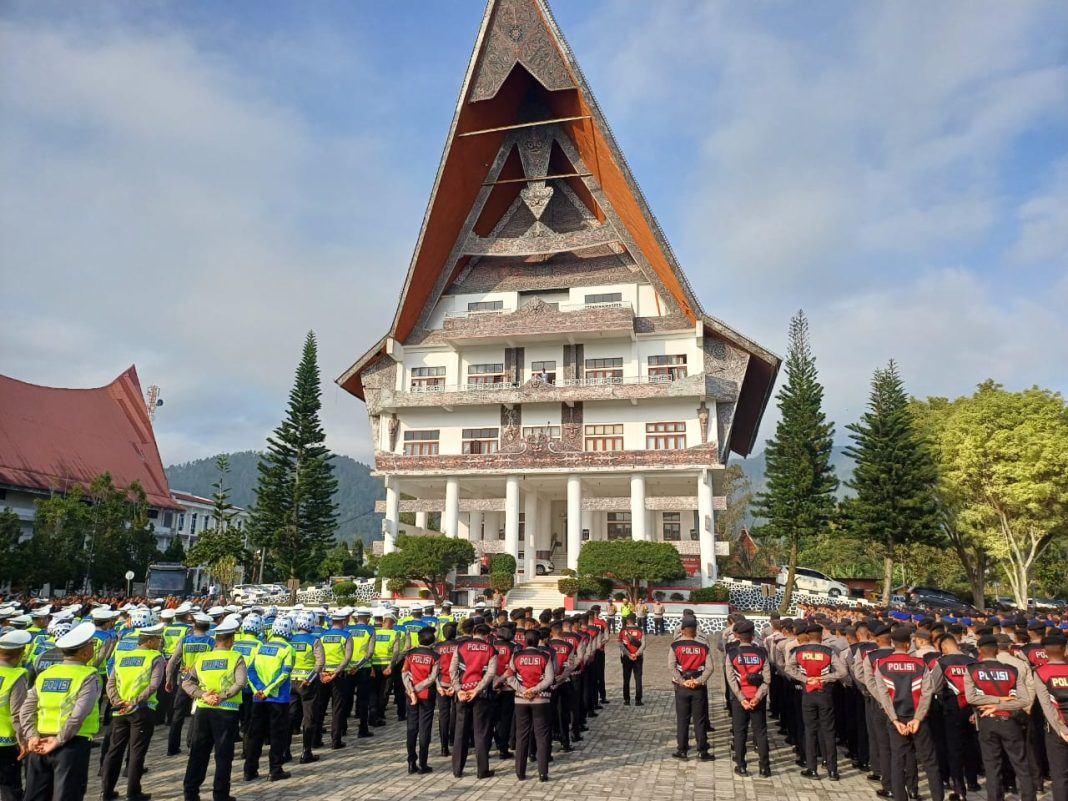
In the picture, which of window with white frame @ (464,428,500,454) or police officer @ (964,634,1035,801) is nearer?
police officer @ (964,634,1035,801)

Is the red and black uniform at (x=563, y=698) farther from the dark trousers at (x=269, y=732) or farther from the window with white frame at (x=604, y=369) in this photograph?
the window with white frame at (x=604, y=369)

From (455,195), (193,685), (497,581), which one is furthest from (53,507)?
(193,685)

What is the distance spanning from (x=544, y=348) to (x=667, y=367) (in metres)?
6.20

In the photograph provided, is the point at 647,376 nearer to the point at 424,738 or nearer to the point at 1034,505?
the point at 1034,505

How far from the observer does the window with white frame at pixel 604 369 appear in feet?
117

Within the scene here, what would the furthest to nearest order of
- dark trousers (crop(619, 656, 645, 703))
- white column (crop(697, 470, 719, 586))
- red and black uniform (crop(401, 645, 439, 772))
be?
white column (crop(697, 470, 719, 586))
dark trousers (crop(619, 656, 645, 703))
red and black uniform (crop(401, 645, 439, 772))

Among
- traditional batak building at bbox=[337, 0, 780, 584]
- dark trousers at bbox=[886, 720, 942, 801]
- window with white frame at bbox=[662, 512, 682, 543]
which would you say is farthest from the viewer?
window with white frame at bbox=[662, 512, 682, 543]

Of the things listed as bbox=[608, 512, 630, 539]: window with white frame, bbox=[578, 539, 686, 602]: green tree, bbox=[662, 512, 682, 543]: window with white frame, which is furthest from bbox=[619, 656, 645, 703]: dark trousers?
bbox=[662, 512, 682, 543]: window with white frame

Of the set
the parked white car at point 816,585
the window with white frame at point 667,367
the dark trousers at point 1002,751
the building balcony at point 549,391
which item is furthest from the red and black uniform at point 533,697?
the parked white car at point 816,585

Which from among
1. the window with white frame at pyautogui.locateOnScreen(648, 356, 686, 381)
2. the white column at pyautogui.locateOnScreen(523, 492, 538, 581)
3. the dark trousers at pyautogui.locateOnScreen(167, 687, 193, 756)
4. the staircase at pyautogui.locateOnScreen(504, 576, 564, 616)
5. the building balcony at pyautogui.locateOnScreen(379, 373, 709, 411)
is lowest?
the dark trousers at pyautogui.locateOnScreen(167, 687, 193, 756)

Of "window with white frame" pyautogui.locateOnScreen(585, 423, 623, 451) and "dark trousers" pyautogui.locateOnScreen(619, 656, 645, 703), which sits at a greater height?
"window with white frame" pyautogui.locateOnScreen(585, 423, 623, 451)

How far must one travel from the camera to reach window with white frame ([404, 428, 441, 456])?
37.2 m

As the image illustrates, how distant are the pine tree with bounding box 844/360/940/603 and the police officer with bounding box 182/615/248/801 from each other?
98.1 feet

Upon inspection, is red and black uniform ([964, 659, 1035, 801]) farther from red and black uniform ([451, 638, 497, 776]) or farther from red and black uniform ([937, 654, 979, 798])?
red and black uniform ([451, 638, 497, 776])
